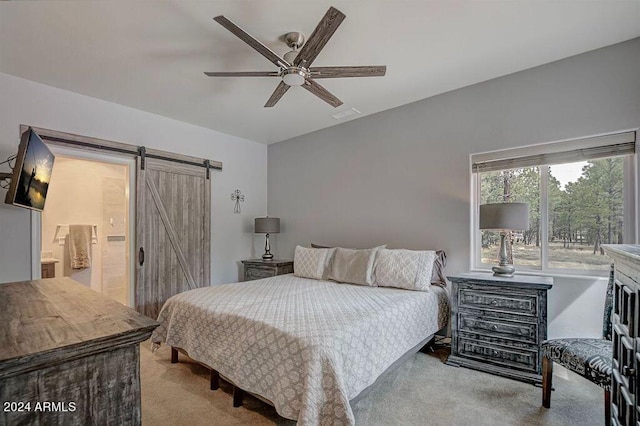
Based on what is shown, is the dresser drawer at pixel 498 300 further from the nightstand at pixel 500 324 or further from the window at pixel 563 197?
the window at pixel 563 197

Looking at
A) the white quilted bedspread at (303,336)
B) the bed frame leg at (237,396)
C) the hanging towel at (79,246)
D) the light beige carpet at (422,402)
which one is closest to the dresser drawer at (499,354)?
the light beige carpet at (422,402)

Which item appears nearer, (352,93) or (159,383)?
(159,383)

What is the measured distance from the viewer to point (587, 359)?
1.91 metres

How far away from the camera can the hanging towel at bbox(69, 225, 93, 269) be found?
485cm

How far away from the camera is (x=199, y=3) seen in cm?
202

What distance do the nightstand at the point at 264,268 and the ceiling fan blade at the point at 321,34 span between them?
2.98 meters

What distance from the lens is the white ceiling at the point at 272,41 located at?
208 cm

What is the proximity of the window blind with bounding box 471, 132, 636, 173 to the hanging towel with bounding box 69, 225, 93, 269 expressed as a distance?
5.66 metres

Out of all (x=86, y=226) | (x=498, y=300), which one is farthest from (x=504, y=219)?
(x=86, y=226)

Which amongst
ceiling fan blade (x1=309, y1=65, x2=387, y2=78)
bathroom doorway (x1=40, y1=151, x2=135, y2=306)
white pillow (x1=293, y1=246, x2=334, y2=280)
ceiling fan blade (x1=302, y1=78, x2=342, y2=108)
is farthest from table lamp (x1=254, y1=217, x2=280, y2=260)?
ceiling fan blade (x1=309, y1=65, x2=387, y2=78)

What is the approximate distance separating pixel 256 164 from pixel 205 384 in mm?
3513

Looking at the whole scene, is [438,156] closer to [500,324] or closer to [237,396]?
[500,324]

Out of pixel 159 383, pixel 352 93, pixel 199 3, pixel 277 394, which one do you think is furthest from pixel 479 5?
pixel 159 383

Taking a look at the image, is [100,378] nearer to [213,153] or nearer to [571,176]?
[571,176]
